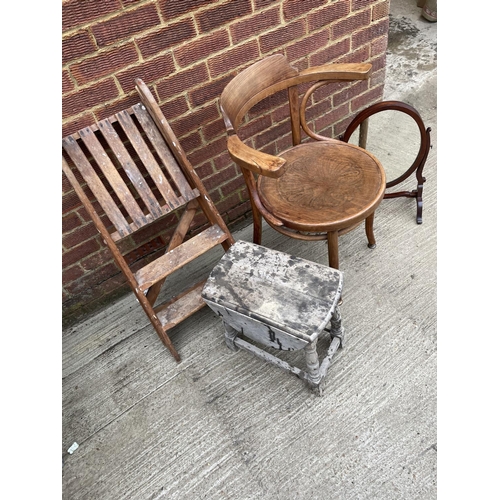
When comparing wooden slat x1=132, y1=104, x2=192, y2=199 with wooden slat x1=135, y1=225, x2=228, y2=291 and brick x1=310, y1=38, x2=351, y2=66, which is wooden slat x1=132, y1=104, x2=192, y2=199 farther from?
brick x1=310, y1=38, x2=351, y2=66

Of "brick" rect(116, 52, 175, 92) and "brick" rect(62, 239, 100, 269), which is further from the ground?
"brick" rect(116, 52, 175, 92)

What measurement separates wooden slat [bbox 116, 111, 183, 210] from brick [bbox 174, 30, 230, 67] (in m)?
0.38

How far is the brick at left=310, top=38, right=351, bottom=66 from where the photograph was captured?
2.28 m

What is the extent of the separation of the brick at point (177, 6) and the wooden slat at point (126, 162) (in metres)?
0.53

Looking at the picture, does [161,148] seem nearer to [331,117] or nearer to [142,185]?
[142,185]

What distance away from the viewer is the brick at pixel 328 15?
211cm

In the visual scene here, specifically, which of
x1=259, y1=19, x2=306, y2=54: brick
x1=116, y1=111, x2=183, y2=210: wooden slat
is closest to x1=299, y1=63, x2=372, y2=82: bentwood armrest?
x1=259, y1=19, x2=306, y2=54: brick

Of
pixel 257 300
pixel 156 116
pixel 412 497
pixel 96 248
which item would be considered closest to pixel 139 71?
pixel 156 116


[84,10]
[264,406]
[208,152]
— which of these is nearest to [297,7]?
[208,152]

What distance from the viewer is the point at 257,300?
1554 mm

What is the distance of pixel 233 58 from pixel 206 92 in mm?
217

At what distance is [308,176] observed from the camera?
1.90 m

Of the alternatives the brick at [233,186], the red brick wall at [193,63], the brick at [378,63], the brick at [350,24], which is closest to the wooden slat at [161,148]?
the red brick wall at [193,63]
